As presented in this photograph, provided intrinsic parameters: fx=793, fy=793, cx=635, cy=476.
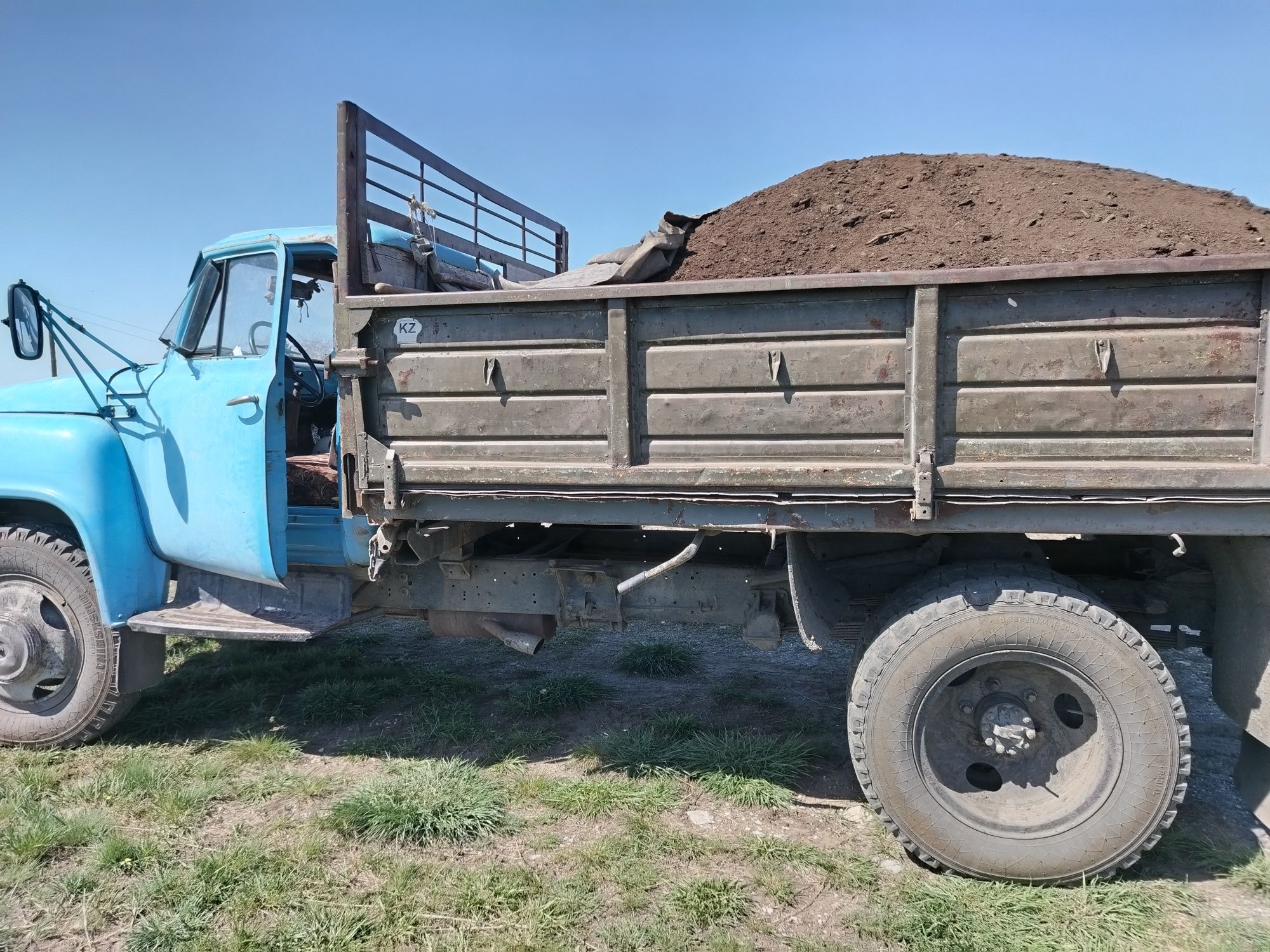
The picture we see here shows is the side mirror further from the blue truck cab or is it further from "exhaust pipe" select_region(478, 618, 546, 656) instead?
"exhaust pipe" select_region(478, 618, 546, 656)

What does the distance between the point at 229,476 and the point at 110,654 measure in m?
1.15

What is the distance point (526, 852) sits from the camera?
10.1ft

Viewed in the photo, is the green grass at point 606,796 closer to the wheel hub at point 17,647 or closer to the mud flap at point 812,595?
the mud flap at point 812,595

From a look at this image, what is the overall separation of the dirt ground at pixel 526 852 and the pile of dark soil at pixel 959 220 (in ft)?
7.35

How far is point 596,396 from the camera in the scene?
10.1ft

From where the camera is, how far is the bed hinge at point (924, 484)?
2.74 meters

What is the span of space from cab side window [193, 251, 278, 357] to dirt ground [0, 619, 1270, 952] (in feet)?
6.56

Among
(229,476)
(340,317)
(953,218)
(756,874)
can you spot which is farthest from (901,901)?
(229,476)

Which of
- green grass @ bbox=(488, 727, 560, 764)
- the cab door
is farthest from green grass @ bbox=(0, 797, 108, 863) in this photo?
green grass @ bbox=(488, 727, 560, 764)

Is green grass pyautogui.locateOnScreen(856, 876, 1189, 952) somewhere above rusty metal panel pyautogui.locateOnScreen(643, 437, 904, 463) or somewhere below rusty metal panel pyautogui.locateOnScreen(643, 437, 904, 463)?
below

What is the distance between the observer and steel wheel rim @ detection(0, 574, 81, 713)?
12.7 ft

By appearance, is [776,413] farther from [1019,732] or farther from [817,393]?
[1019,732]

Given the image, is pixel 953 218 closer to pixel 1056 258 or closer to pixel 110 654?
pixel 1056 258

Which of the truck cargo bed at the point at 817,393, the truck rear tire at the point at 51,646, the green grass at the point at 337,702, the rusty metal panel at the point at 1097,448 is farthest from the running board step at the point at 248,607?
the rusty metal panel at the point at 1097,448
